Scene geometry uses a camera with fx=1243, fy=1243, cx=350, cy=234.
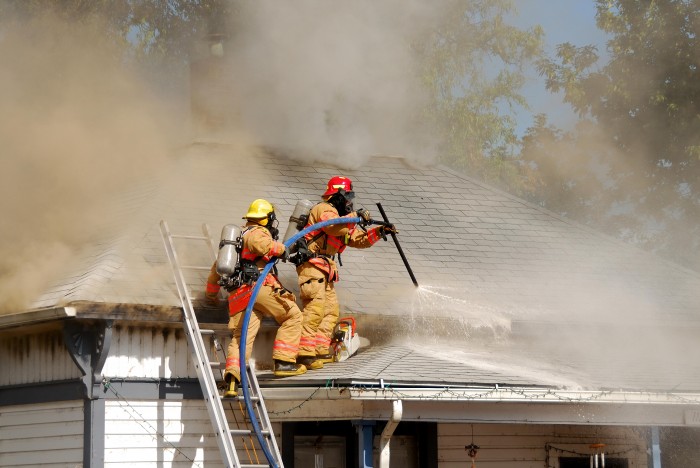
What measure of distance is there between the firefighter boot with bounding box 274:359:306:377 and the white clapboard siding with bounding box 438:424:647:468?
7.37 ft

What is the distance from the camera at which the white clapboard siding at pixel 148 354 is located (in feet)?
42.2

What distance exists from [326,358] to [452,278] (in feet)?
7.75

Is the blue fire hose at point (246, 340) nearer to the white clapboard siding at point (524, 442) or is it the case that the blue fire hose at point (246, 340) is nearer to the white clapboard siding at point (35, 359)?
the white clapboard siding at point (35, 359)

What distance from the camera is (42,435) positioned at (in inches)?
518

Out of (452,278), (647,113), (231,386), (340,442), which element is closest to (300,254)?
(231,386)

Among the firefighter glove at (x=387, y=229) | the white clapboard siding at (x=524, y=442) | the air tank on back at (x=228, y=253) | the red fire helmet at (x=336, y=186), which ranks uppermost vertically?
the red fire helmet at (x=336, y=186)

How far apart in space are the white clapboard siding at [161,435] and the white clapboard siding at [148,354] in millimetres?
307

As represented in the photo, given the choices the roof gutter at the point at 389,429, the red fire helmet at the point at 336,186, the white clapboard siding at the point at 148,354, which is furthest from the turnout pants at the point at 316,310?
the roof gutter at the point at 389,429

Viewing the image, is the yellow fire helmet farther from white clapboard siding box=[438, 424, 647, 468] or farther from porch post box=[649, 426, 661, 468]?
porch post box=[649, 426, 661, 468]

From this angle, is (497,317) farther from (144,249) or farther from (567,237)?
(144,249)

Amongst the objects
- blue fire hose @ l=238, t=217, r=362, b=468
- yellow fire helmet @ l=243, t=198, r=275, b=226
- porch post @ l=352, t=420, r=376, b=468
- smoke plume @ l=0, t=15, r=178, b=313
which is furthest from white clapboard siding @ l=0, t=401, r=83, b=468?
porch post @ l=352, t=420, r=376, b=468

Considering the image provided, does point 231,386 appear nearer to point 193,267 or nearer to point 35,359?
point 193,267

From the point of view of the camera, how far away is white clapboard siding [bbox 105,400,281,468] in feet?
41.7

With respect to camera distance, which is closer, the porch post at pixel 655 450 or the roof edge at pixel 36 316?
the roof edge at pixel 36 316
